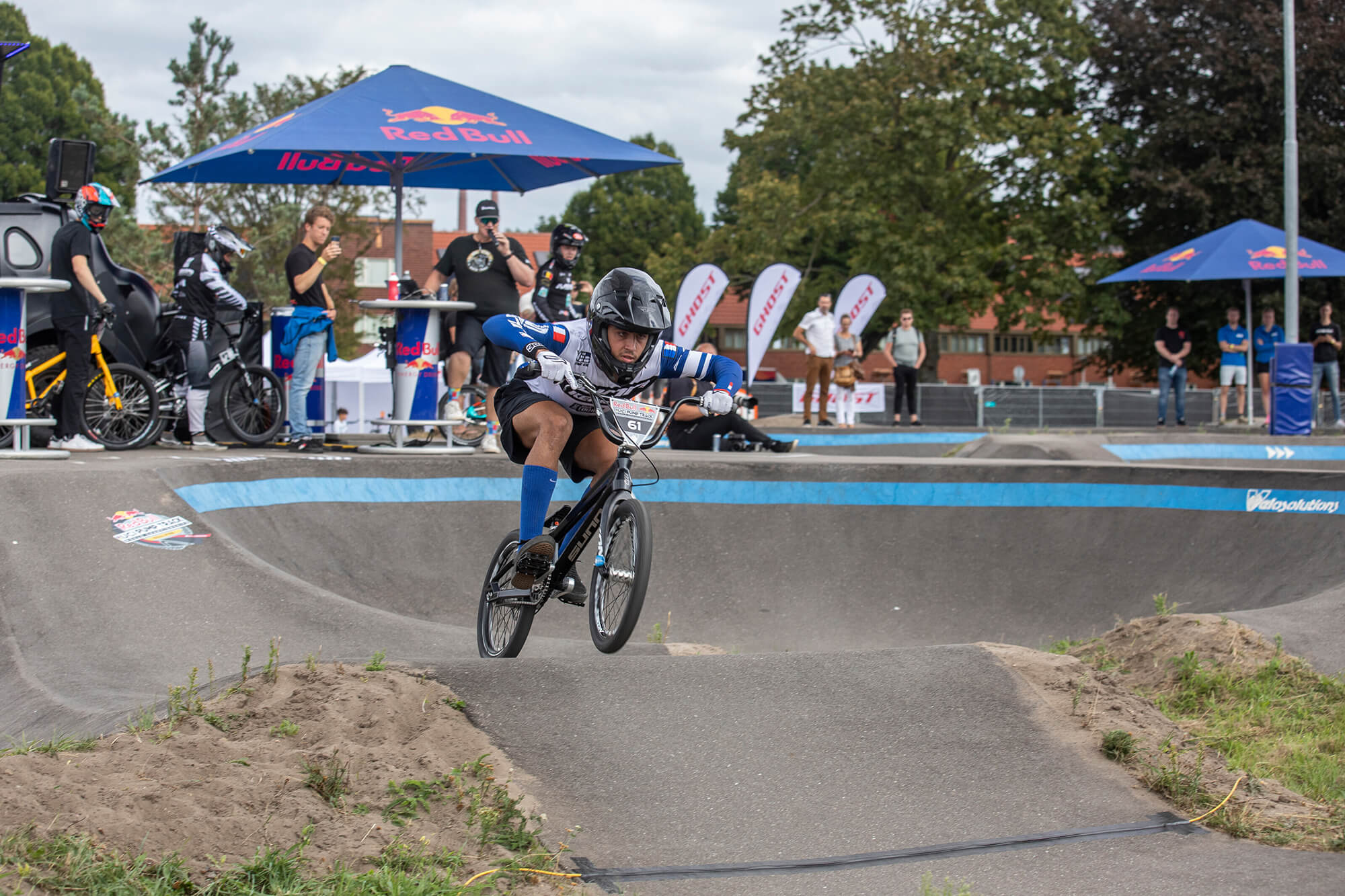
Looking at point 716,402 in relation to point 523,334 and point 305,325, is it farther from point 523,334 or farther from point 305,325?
point 305,325

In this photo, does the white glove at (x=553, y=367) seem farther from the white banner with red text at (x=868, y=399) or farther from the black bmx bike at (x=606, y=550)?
the white banner with red text at (x=868, y=399)

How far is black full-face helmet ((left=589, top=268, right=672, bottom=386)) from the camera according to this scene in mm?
4945

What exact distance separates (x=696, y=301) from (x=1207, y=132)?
57.2 feet

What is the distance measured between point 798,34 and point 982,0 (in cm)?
534

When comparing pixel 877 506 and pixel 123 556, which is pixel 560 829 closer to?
pixel 123 556

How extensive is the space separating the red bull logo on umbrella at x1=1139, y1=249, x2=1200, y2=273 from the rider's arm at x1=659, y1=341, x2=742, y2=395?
49.7ft

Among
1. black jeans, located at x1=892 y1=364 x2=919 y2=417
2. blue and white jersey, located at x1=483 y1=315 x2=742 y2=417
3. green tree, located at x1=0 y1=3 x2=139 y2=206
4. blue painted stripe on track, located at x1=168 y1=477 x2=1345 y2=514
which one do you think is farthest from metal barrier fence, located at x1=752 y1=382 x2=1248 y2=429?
green tree, located at x1=0 y1=3 x2=139 y2=206

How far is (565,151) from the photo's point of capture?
10.3m

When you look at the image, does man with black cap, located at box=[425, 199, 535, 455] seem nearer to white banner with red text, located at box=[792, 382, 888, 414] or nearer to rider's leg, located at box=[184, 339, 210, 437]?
rider's leg, located at box=[184, 339, 210, 437]

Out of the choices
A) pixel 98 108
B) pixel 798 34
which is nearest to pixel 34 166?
pixel 98 108

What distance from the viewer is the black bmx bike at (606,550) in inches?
194

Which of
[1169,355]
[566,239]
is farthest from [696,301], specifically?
[566,239]

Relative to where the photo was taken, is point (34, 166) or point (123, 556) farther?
point (34, 166)

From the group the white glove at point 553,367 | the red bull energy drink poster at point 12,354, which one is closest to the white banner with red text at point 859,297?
the red bull energy drink poster at point 12,354
